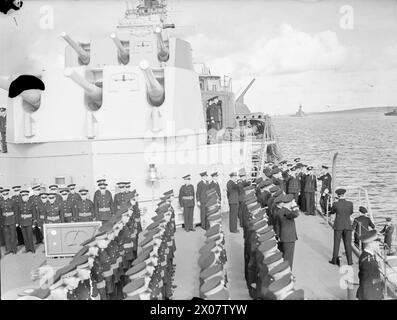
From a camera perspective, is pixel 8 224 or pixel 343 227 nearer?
pixel 343 227

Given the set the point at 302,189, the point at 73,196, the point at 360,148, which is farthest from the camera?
the point at 360,148

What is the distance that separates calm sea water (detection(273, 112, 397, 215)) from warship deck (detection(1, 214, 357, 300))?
1.60 meters

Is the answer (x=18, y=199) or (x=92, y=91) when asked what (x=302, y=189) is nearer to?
(x=92, y=91)

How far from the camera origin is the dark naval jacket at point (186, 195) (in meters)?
6.07

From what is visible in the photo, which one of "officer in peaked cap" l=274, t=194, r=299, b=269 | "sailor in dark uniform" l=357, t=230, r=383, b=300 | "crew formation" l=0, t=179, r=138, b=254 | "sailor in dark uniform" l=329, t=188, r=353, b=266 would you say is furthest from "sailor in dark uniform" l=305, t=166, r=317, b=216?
"sailor in dark uniform" l=357, t=230, r=383, b=300

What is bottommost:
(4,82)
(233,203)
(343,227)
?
(343,227)

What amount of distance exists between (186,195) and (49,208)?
5.53ft

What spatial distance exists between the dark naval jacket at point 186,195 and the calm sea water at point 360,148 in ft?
7.68

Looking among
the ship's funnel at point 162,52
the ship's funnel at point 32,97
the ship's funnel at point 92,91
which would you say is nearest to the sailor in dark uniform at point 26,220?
the ship's funnel at point 32,97

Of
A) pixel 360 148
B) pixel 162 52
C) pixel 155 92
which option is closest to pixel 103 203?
pixel 155 92

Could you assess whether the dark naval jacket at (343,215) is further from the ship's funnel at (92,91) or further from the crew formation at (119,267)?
the ship's funnel at (92,91)

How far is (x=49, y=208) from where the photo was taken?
5.55m

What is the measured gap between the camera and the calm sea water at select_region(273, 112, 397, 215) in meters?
6.73
